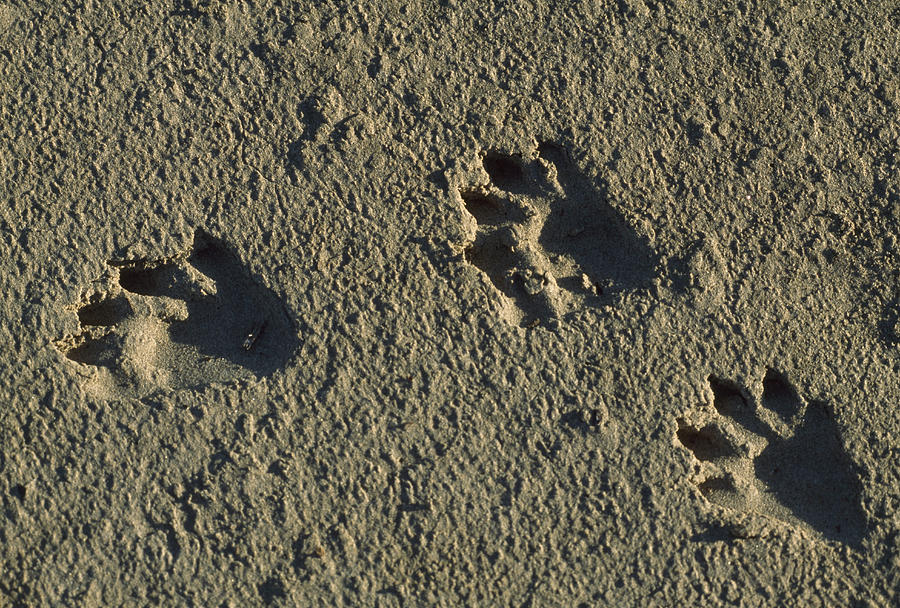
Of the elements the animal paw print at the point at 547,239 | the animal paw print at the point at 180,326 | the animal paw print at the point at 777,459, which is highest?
the animal paw print at the point at 547,239

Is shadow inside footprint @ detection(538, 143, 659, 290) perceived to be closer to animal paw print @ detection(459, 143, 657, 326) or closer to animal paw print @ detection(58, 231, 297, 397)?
animal paw print @ detection(459, 143, 657, 326)

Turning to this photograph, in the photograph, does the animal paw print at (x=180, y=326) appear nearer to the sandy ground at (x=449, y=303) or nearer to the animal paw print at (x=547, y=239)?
the sandy ground at (x=449, y=303)

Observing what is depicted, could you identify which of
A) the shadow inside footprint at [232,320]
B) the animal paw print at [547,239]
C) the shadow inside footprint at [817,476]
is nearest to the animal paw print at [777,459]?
the shadow inside footprint at [817,476]

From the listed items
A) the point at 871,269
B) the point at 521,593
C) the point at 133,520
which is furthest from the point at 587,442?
the point at 133,520

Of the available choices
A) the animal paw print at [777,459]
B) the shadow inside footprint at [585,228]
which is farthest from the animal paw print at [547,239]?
the animal paw print at [777,459]

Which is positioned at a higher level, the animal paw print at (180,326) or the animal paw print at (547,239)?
A: the animal paw print at (547,239)

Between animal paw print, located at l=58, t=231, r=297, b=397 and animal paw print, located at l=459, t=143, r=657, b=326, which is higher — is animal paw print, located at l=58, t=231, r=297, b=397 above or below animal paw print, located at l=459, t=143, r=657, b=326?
below

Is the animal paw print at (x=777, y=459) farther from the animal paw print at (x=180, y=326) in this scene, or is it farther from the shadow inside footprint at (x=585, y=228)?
the animal paw print at (x=180, y=326)

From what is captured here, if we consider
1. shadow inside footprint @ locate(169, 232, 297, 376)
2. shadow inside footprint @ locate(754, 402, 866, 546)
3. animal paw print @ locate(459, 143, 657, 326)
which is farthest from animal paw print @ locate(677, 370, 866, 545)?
shadow inside footprint @ locate(169, 232, 297, 376)

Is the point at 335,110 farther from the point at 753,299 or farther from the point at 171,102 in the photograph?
the point at 753,299
